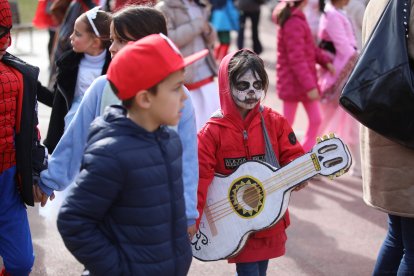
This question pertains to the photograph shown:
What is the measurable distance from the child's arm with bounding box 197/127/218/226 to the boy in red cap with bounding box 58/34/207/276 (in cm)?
82

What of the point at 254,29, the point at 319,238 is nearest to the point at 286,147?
the point at 319,238

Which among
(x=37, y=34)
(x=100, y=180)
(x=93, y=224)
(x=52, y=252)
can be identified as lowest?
(x=37, y=34)

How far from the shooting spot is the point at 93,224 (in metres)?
2.63

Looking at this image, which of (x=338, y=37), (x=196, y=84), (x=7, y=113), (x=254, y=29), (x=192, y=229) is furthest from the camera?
(x=254, y=29)

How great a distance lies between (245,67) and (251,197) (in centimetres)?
65

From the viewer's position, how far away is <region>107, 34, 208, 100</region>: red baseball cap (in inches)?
103

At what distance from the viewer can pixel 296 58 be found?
639cm

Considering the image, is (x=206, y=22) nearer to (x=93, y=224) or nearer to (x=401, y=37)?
(x=401, y=37)

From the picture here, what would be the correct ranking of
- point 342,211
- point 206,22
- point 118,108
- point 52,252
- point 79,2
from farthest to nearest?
point 206,22, point 342,211, point 79,2, point 52,252, point 118,108

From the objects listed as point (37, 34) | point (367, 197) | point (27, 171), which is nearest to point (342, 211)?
point (367, 197)

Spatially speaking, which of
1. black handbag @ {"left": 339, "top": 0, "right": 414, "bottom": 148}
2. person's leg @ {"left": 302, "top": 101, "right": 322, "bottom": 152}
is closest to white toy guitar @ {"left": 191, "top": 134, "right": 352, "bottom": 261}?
black handbag @ {"left": 339, "top": 0, "right": 414, "bottom": 148}

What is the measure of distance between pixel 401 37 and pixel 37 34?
1315 cm

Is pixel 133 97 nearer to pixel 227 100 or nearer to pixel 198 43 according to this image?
pixel 227 100

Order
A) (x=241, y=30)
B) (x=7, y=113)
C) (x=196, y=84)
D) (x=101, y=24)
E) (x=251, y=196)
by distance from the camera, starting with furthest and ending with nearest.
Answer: (x=241, y=30)
(x=196, y=84)
(x=101, y=24)
(x=251, y=196)
(x=7, y=113)
